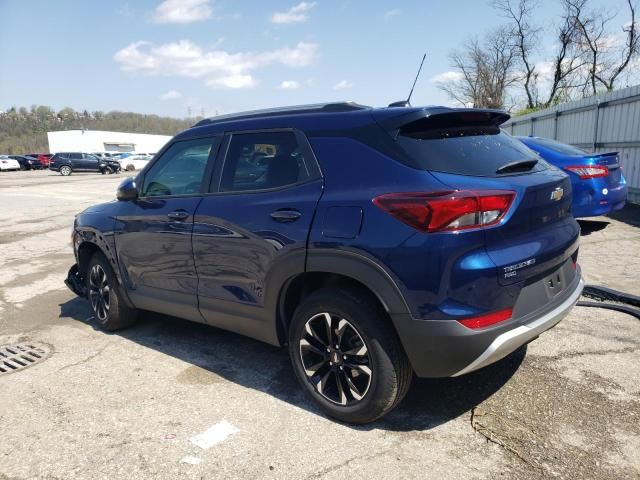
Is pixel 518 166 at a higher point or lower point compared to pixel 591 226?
higher

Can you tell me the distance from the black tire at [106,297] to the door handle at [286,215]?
85.8 inches

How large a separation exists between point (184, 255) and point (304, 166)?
1267 mm

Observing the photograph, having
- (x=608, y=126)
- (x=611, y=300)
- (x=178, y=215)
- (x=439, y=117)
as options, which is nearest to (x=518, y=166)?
(x=439, y=117)

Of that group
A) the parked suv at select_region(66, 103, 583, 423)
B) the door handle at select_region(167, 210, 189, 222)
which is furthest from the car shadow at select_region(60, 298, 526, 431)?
the door handle at select_region(167, 210, 189, 222)

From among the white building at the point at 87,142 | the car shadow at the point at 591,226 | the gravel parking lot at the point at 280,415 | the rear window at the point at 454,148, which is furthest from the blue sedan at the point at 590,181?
the white building at the point at 87,142

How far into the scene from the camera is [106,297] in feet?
15.7

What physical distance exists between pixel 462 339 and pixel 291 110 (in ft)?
6.42

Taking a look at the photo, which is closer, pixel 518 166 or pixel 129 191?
pixel 518 166

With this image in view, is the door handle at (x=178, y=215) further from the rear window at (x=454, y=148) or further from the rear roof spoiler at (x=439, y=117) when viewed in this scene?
the rear window at (x=454, y=148)

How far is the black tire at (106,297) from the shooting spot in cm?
463

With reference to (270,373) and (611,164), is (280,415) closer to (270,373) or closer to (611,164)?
(270,373)

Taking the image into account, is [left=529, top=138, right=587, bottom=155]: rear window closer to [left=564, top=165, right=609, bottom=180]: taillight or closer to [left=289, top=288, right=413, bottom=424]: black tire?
[left=564, top=165, right=609, bottom=180]: taillight

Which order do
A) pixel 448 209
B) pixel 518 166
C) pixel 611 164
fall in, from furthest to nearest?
pixel 611 164, pixel 518 166, pixel 448 209

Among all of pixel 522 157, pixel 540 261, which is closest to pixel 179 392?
pixel 540 261
